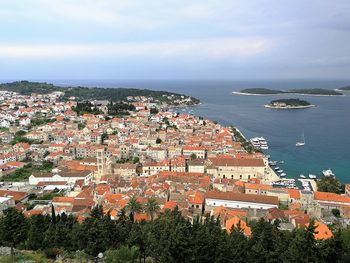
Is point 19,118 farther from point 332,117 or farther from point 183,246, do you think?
point 332,117

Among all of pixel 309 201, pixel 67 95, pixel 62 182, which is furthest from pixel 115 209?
pixel 67 95

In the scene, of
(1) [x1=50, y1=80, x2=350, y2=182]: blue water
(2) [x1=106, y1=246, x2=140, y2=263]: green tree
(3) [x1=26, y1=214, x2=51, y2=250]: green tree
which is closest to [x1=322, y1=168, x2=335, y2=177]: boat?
(1) [x1=50, y1=80, x2=350, y2=182]: blue water

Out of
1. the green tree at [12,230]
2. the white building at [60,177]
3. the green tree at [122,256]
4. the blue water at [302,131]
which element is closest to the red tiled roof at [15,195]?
the white building at [60,177]

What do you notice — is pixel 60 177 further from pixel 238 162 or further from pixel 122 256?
pixel 122 256

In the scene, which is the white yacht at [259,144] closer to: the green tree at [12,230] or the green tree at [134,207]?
the green tree at [134,207]

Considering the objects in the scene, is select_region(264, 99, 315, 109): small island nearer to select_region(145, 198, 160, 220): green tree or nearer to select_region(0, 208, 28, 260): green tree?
select_region(145, 198, 160, 220): green tree

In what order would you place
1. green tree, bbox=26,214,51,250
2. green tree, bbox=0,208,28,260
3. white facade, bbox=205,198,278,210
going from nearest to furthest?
green tree, bbox=0,208,28,260 < green tree, bbox=26,214,51,250 < white facade, bbox=205,198,278,210

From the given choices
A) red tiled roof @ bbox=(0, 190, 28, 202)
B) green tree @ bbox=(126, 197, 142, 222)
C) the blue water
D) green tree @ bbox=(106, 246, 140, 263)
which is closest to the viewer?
green tree @ bbox=(106, 246, 140, 263)
